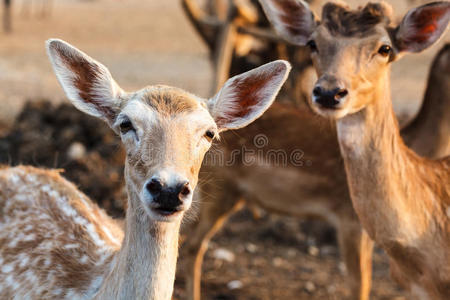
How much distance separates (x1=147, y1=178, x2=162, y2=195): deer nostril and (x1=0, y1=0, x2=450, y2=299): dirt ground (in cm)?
213

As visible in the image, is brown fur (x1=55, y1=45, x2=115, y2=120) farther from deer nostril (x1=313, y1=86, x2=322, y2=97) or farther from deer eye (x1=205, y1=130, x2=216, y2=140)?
deer nostril (x1=313, y1=86, x2=322, y2=97)

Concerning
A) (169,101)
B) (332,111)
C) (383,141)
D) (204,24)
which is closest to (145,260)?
(169,101)

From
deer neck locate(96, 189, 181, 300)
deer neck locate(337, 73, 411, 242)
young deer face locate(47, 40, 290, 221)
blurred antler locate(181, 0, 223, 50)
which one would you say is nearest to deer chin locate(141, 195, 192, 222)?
young deer face locate(47, 40, 290, 221)

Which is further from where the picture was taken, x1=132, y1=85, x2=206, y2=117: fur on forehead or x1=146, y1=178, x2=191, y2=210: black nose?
x1=132, y1=85, x2=206, y2=117: fur on forehead

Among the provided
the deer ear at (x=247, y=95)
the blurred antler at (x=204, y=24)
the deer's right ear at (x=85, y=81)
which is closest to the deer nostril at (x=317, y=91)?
the deer ear at (x=247, y=95)

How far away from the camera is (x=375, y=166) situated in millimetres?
3623

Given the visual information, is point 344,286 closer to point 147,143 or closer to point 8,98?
point 147,143

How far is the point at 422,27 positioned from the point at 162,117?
6.28 ft

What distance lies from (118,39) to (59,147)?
1344 cm

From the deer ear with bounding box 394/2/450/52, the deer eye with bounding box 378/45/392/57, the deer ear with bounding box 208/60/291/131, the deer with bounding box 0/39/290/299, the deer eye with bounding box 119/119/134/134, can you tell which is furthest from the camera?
the deer ear with bounding box 394/2/450/52

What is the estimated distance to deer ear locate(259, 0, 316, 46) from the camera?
411cm

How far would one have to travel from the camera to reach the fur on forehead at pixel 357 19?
147 inches

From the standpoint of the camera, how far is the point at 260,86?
126 inches

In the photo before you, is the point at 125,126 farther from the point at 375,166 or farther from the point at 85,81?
the point at 375,166
